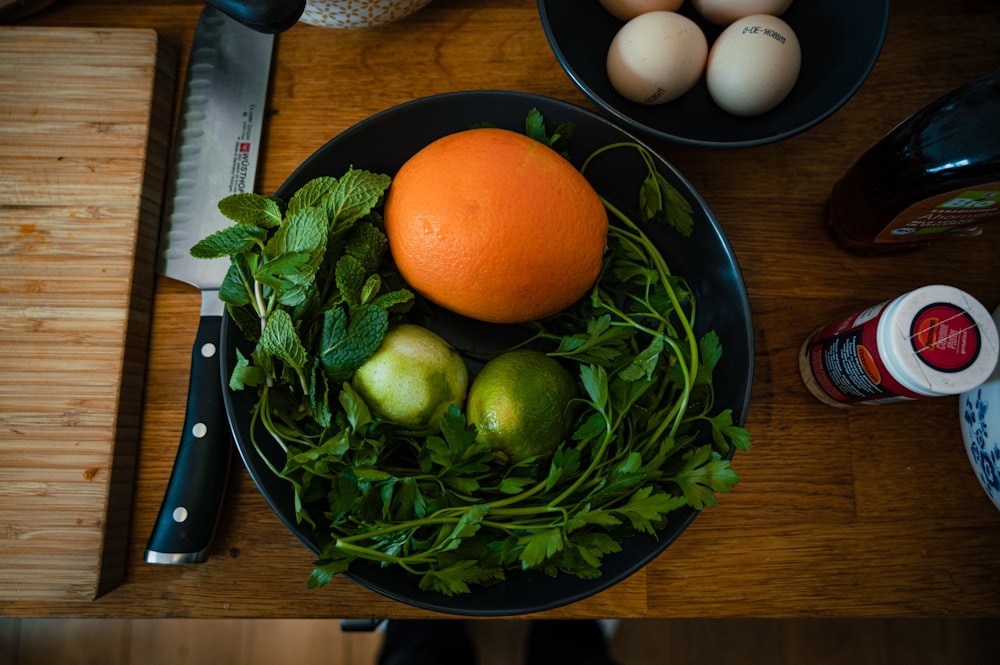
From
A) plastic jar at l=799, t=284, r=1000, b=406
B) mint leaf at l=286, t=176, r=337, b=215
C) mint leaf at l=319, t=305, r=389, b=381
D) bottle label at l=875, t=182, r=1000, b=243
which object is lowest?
mint leaf at l=319, t=305, r=389, b=381

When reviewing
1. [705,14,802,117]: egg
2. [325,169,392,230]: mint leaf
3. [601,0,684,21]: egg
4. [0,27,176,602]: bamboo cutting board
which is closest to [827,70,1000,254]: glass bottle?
[705,14,802,117]: egg

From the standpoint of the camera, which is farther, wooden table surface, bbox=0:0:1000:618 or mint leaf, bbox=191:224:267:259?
wooden table surface, bbox=0:0:1000:618

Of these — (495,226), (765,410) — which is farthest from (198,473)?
(765,410)

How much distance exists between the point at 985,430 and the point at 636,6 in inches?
20.5

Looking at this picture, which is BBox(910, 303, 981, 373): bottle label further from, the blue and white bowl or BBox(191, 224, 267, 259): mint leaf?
BBox(191, 224, 267, 259): mint leaf

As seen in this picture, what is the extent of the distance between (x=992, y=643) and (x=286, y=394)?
1.22 metres

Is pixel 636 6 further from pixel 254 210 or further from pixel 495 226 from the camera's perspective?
pixel 254 210

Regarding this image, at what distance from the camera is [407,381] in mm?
530

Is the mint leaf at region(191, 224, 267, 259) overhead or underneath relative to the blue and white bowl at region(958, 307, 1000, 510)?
overhead

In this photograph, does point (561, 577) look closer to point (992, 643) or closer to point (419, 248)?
point (419, 248)

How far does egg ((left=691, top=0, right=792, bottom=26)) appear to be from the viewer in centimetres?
60

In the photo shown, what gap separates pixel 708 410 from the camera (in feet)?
1.87

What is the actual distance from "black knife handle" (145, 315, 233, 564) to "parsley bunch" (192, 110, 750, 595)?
0.07 meters

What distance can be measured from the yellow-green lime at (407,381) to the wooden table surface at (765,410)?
0.67 feet
